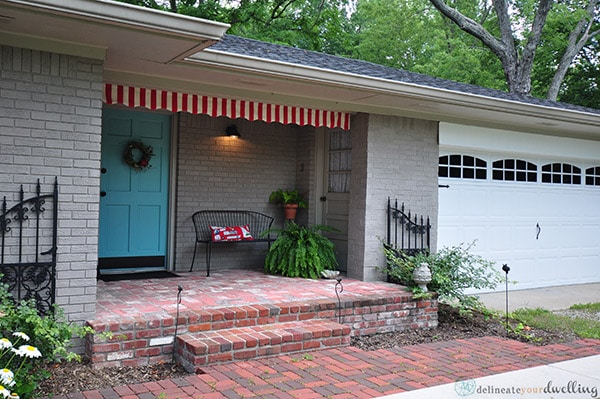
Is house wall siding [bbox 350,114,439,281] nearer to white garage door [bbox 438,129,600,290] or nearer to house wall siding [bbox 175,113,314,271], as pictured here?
white garage door [bbox 438,129,600,290]

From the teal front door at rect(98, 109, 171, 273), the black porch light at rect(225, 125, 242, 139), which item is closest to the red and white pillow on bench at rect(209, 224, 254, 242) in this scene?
the teal front door at rect(98, 109, 171, 273)

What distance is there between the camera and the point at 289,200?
833 centimetres

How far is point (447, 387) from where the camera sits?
160 inches

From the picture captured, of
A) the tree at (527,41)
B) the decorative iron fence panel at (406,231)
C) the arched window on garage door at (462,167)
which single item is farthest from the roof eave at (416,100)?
the tree at (527,41)

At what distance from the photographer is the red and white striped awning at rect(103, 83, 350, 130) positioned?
5.93 metres

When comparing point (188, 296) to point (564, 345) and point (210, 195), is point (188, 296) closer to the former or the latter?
point (210, 195)

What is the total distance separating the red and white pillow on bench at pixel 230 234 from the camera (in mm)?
7625

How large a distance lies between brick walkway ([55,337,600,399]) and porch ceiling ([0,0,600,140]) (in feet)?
8.40

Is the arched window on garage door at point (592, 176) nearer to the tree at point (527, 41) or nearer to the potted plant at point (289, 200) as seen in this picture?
the potted plant at point (289, 200)

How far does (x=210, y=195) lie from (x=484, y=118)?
158 inches

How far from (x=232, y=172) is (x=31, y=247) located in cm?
394

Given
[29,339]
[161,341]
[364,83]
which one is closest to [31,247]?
[29,339]

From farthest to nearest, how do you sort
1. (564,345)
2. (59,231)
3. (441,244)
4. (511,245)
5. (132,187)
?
(511,245) < (441,244) < (132,187) < (564,345) < (59,231)

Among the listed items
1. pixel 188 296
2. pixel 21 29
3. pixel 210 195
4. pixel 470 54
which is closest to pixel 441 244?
pixel 210 195
